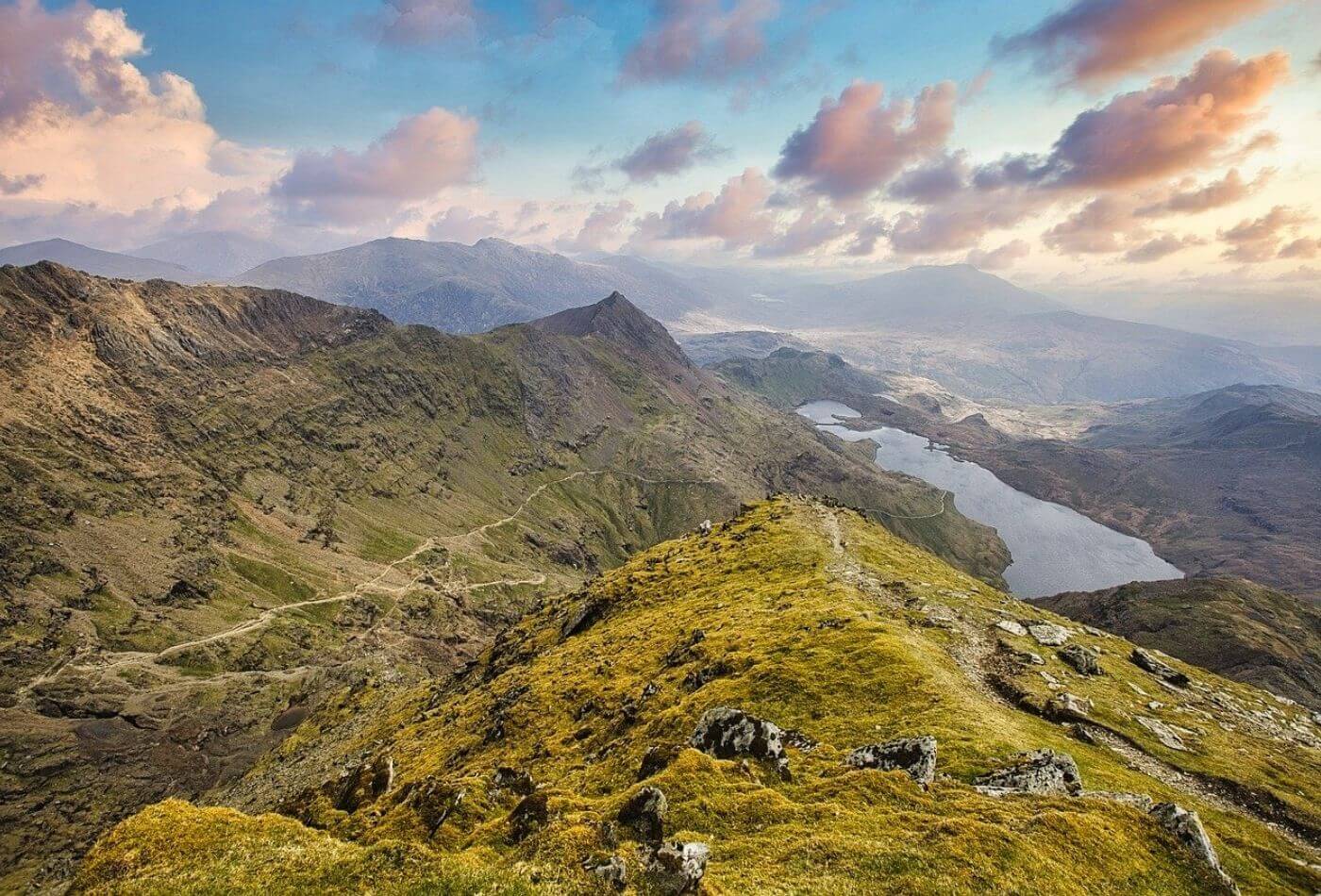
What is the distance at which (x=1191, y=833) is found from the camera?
3039 cm

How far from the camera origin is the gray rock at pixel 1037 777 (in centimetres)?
3475

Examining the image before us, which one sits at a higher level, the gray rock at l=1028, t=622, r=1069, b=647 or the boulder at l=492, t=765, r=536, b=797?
the boulder at l=492, t=765, r=536, b=797

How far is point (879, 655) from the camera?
56000 millimetres

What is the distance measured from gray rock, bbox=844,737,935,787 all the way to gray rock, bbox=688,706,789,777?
4.70 meters

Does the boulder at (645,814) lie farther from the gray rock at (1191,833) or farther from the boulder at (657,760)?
the gray rock at (1191,833)

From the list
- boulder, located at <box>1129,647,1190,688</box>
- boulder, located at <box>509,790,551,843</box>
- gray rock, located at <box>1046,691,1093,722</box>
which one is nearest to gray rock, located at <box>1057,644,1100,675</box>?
boulder, located at <box>1129,647,1190,688</box>

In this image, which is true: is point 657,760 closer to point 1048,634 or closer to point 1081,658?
point 1081,658

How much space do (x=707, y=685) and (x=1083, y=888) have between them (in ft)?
119

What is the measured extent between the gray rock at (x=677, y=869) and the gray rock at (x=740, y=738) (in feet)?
43.3

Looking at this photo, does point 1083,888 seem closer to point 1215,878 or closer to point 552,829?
point 1215,878

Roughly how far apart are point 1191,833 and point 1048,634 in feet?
145

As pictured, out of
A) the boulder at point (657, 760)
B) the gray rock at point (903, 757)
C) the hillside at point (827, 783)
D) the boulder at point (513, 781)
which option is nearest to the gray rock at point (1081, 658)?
the hillside at point (827, 783)

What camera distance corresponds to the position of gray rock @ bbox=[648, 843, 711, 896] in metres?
26.9

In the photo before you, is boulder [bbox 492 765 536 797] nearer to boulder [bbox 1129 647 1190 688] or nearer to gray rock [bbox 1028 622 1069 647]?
gray rock [bbox 1028 622 1069 647]
